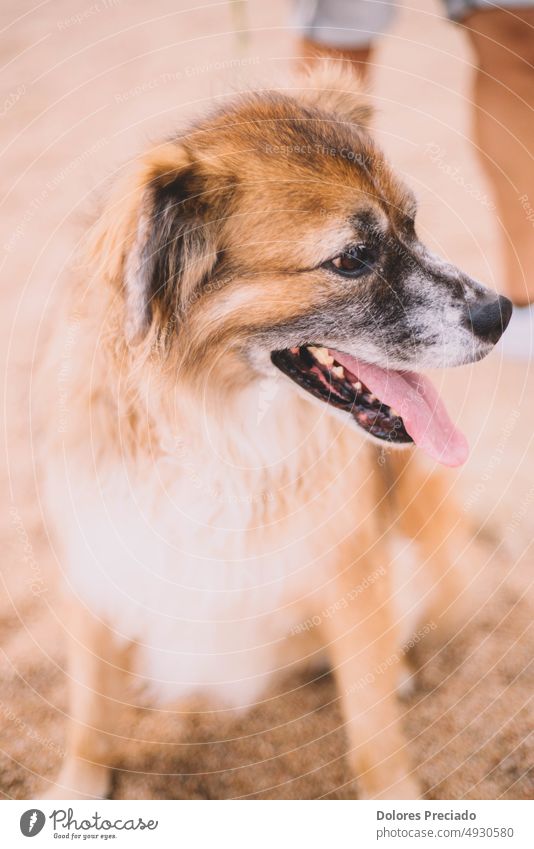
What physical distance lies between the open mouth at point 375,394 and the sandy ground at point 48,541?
26 centimetres

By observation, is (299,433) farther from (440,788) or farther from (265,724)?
(440,788)

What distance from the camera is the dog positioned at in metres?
1.03

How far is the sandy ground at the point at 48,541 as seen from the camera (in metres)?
1.27

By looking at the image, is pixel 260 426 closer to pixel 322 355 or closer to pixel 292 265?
pixel 322 355

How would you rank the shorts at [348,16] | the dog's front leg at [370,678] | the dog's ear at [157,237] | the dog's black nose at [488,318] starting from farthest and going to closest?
the shorts at [348,16]
the dog's front leg at [370,678]
the dog's black nose at [488,318]
the dog's ear at [157,237]

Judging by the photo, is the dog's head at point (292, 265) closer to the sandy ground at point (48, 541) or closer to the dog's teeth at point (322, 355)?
the dog's teeth at point (322, 355)

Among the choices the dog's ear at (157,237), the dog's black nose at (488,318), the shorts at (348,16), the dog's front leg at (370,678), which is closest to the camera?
the dog's ear at (157,237)

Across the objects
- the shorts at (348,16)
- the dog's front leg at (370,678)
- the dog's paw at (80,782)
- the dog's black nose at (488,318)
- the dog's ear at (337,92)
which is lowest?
the dog's paw at (80,782)

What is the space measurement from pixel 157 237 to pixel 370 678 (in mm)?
900

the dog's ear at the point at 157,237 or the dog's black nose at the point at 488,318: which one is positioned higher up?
the dog's black nose at the point at 488,318

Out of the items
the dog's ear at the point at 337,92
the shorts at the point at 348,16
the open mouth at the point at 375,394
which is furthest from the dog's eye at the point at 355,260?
the shorts at the point at 348,16

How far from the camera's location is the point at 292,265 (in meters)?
1.03

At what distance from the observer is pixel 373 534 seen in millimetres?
1263
